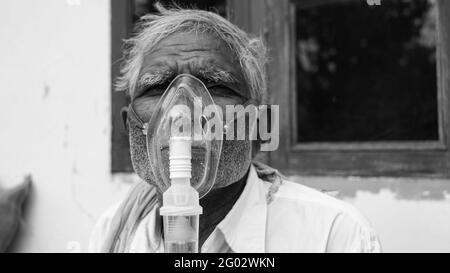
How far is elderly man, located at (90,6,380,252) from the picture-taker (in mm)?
1423

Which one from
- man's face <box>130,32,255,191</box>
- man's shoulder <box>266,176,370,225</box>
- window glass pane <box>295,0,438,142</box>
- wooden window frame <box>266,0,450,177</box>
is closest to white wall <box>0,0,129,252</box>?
wooden window frame <box>266,0,450,177</box>

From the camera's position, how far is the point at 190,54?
1471mm

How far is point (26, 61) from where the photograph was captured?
278 cm

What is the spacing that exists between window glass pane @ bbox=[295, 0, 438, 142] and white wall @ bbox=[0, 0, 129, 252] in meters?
0.97

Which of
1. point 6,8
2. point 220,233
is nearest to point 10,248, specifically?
point 6,8

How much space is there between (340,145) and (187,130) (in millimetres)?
1151

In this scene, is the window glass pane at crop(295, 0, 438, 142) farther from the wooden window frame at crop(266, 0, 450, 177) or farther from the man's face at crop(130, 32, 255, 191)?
the man's face at crop(130, 32, 255, 191)

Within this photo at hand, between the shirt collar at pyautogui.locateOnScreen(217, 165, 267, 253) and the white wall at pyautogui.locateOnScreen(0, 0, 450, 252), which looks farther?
the white wall at pyautogui.locateOnScreen(0, 0, 450, 252)

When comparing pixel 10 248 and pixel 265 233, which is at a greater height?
pixel 265 233

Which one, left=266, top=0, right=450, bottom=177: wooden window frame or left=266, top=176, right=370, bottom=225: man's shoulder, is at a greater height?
left=266, top=0, right=450, bottom=177: wooden window frame

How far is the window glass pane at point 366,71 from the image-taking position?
2.25 meters

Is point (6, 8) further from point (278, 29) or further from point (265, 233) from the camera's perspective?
point (265, 233)

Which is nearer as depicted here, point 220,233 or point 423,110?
point 220,233

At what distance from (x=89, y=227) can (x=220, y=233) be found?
131cm
